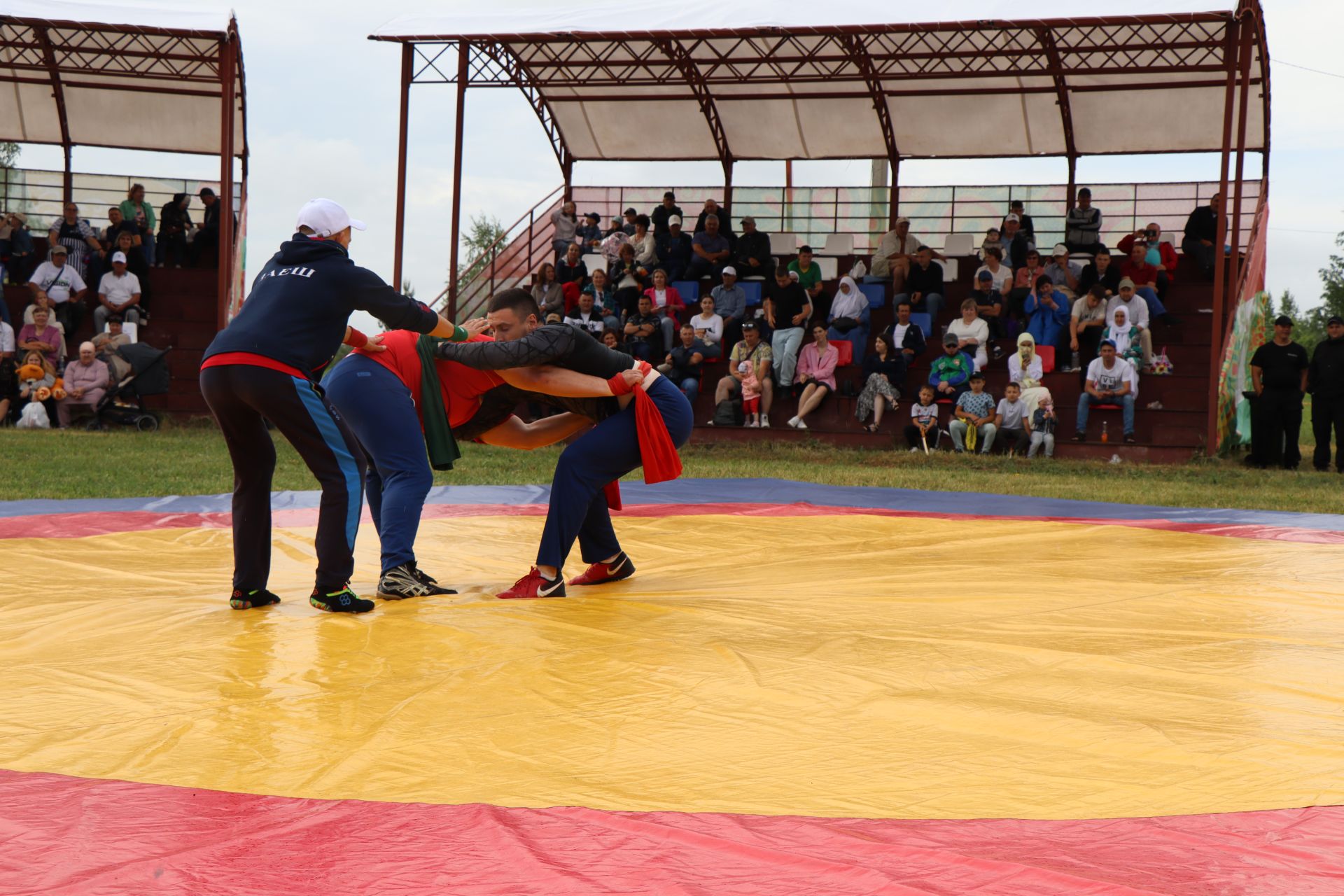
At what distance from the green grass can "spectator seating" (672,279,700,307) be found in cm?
280

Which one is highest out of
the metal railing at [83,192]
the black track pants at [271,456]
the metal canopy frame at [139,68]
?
the metal canopy frame at [139,68]

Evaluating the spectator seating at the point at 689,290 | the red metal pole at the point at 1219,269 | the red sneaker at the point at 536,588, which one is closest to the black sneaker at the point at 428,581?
the red sneaker at the point at 536,588

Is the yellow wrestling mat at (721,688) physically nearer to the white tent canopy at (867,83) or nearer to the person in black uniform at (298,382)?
the person in black uniform at (298,382)

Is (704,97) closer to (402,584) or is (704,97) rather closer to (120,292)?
(120,292)

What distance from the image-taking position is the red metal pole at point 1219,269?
11695mm

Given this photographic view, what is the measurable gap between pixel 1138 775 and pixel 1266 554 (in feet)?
11.4

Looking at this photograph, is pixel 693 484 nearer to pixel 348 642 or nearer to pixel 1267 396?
pixel 348 642

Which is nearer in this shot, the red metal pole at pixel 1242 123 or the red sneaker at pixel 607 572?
the red sneaker at pixel 607 572

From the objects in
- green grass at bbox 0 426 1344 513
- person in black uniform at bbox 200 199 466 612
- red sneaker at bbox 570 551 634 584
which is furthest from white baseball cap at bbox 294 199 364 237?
green grass at bbox 0 426 1344 513

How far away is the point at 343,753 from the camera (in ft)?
8.45

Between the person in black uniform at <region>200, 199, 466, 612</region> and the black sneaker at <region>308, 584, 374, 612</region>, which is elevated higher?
the person in black uniform at <region>200, 199, 466, 612</region>

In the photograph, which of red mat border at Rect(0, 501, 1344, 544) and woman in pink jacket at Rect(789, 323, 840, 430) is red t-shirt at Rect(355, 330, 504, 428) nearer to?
red mat border at Rect(0, 501, 1344, 544)

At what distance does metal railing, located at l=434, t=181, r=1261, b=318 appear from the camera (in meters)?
16.1

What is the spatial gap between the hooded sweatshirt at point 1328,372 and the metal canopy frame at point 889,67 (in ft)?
2.92
